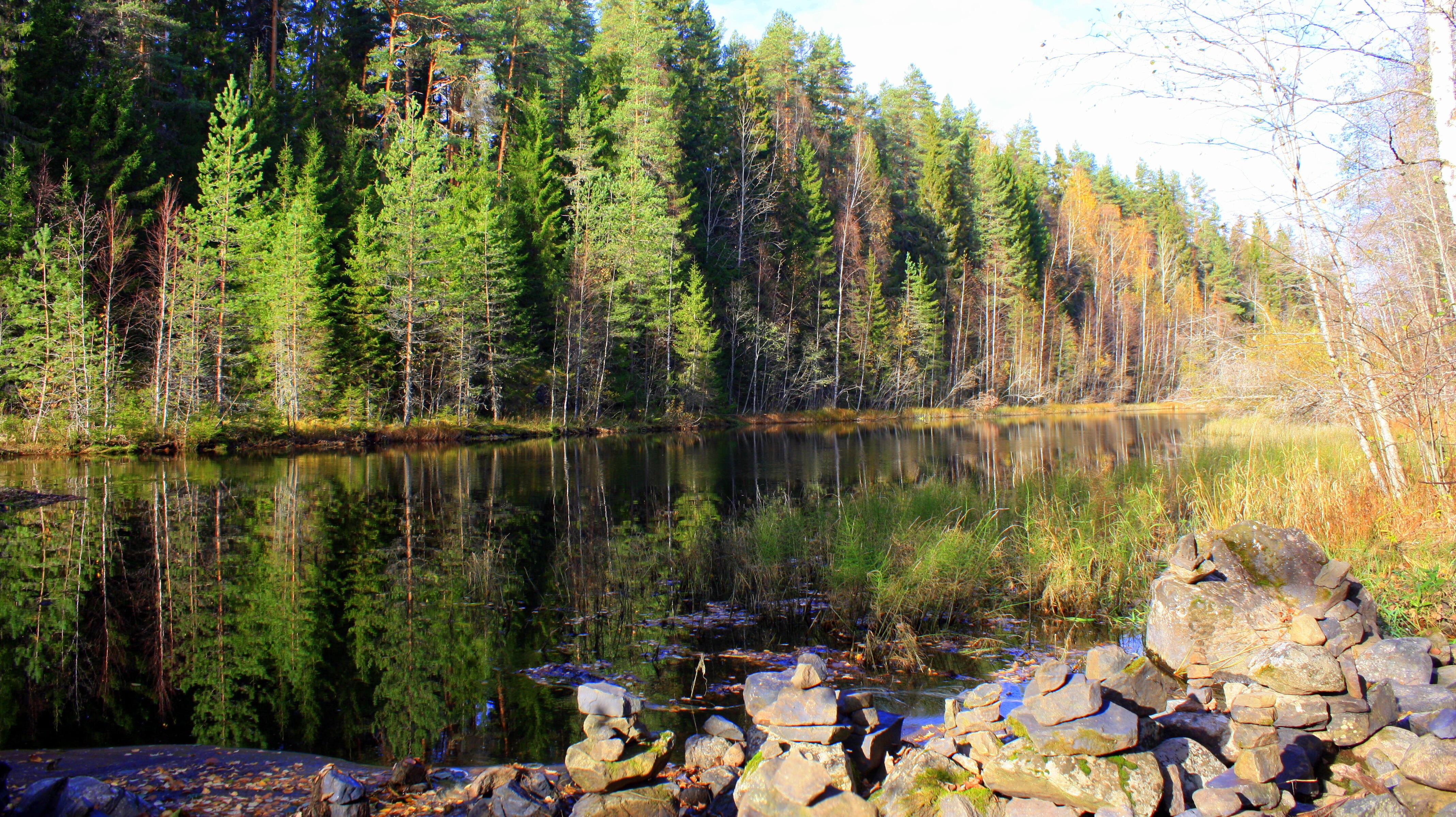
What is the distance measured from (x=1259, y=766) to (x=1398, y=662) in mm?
1818

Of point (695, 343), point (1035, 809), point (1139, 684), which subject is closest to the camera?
point (1035, 809)

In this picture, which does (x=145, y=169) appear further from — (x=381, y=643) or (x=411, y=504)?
(x=381, y=643)

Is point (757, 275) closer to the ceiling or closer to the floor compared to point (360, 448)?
closer to the ceiling

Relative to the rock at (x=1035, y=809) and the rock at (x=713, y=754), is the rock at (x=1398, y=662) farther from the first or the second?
the rock at (x=713, y=754)

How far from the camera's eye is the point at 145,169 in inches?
1257

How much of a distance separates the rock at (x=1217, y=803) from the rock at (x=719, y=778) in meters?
2.26

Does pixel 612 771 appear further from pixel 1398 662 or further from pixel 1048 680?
pixel 1398 662

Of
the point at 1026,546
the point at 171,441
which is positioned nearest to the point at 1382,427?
the point at 1026,546

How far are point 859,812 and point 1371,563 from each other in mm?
6522

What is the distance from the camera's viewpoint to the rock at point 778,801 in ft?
13.3

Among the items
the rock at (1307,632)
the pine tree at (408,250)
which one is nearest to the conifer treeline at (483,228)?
the pine tree at (408,250)

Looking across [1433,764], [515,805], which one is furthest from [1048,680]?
[515,805]

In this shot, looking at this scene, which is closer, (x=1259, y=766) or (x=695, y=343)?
(x=1259, y=766)

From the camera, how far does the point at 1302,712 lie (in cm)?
482
